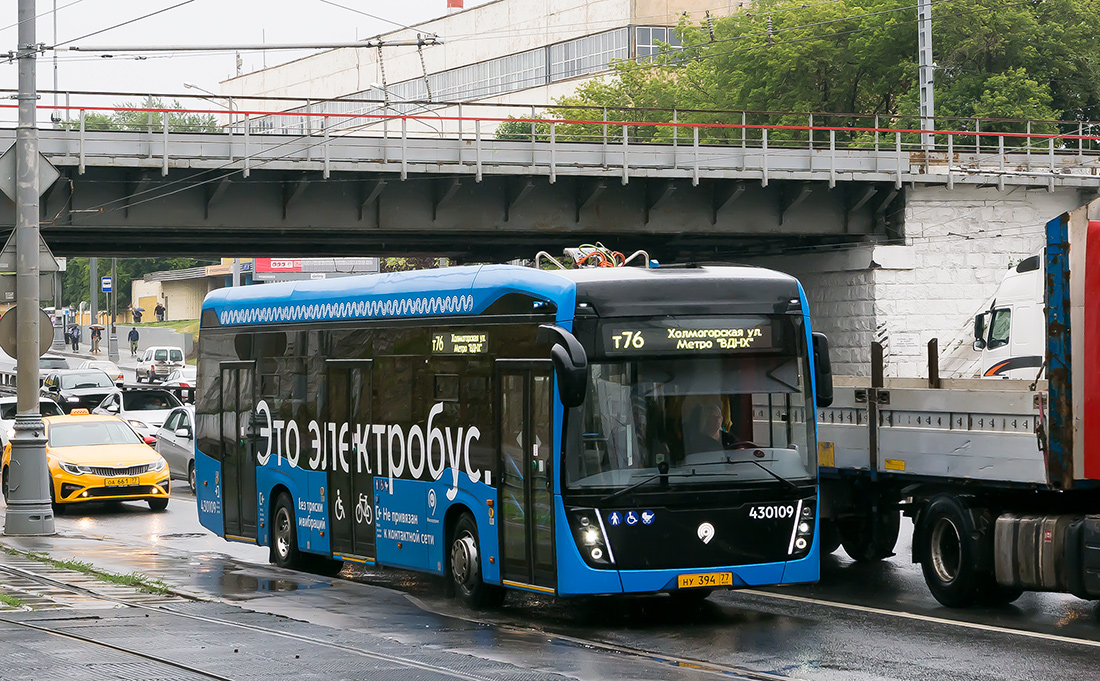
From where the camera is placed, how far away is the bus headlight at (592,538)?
10844mm

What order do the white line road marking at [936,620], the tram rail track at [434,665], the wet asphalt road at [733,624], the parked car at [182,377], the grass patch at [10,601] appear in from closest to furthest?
the tram rail track at [434,665]
the wet asphalt road at [733,624]
the white line road marking at [936,620]
the grass patch at [10,601]
the parked car at [182,377]

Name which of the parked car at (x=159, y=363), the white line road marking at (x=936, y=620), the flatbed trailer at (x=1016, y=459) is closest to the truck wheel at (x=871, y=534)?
Answer: the flatbed trailer at (x=1016, y=459)

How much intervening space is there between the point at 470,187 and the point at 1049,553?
85.2 feet

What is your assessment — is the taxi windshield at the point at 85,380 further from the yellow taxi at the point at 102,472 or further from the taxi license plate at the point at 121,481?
the taxi license plate at the point at 121,481

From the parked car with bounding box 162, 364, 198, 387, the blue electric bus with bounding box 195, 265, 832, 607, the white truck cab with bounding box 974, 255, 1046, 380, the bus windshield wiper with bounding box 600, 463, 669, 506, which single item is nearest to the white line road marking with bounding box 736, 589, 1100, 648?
the blue electric bus with bounding box 195, 265, 832, 607

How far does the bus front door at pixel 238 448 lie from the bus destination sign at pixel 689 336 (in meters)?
5.96

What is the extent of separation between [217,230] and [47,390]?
32.3 feet

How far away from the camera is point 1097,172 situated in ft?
135

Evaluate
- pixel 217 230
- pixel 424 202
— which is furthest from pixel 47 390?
pixel 424 202

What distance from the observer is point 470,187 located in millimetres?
36000

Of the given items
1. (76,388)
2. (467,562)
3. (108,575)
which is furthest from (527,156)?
(467,562)

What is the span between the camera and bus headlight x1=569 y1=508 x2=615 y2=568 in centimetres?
1084

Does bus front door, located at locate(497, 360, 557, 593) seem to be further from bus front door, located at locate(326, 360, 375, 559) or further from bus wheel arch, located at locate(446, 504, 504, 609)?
bus front door, located at locate(326, 360, 375, 559)

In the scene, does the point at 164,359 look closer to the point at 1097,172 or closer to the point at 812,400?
the point at 1097,172
